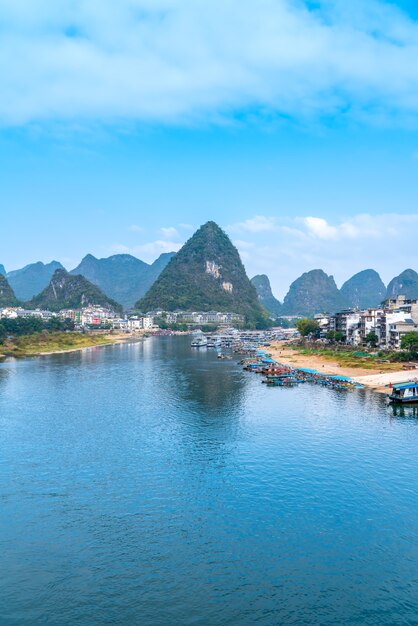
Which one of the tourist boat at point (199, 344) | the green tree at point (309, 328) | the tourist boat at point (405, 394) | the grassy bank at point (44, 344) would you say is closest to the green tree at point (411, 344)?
the tourist boat at point (405, 394)

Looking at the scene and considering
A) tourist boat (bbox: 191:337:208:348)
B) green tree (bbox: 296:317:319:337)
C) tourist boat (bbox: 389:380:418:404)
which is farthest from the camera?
tourist boat (bbox: 191:337:208:348)

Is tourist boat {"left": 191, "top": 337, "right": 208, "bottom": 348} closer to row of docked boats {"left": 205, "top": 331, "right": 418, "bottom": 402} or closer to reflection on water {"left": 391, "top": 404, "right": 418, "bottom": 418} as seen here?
row of docked boats {"left": 205, "top": 331, "right": 418, "bottom": 402}

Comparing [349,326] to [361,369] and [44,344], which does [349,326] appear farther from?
[44,344]

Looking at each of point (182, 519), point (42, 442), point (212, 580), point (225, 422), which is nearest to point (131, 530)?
point (182, 519)

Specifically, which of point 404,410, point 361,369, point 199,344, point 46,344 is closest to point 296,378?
point 361,369

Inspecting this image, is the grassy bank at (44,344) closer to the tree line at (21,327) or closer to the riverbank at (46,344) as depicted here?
the riverbank at (46,344)

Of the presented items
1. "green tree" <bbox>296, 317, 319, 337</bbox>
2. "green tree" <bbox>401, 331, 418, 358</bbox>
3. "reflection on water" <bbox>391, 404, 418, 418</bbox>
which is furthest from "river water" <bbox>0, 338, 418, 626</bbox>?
"green tree" <bbox>296, 317, 319, 337</bbox>

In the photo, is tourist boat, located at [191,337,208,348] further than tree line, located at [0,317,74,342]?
Yes

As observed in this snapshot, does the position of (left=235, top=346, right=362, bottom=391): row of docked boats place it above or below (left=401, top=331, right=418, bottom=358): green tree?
below
